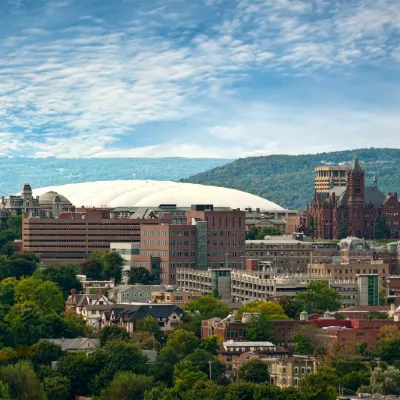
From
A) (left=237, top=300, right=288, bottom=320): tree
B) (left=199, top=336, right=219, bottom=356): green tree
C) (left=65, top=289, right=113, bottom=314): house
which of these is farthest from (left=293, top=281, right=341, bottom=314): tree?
(left=199, top=336, right=219, bottom=356): green tree

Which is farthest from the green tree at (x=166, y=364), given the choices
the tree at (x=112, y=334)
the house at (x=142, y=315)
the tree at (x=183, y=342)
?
the house at (x=142, y=315)

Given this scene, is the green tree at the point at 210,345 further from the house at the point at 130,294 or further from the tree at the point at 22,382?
the house at the point at 130,294

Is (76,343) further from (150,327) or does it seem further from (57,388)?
(57,388)

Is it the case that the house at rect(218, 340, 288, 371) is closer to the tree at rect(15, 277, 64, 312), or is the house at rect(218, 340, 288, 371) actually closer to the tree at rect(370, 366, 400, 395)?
the tree at rect(370, 366, 400, 395)

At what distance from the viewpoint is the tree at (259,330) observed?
14975cm

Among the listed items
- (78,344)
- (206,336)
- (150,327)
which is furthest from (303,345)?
(78,344)

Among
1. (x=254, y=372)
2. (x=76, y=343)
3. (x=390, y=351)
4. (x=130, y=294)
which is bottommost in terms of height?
(x=254, y=372)

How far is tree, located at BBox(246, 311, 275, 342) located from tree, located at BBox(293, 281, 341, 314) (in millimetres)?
15196

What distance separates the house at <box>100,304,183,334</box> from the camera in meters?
158

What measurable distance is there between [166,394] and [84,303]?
168ft

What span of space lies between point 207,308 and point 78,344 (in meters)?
22.8

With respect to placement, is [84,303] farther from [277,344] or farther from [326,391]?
[326,391]

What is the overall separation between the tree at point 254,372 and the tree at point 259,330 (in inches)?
572

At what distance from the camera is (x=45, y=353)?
14012 centimetres
